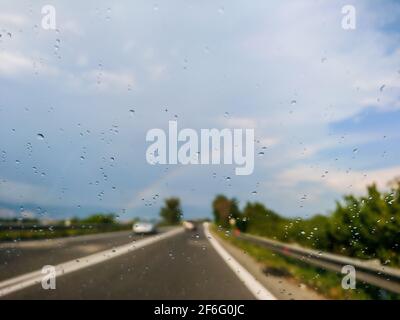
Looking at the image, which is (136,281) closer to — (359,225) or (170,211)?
(170,211)

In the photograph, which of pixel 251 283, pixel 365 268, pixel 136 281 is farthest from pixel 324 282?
pixel 136 281

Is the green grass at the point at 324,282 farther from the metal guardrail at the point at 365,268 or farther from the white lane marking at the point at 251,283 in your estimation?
the white lane marking at the point at 251,283

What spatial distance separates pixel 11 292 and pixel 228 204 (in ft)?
14.1

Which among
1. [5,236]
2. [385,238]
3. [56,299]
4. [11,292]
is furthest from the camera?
[5,236]

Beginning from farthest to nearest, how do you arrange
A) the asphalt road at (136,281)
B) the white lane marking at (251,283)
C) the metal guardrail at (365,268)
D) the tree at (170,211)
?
1. the tree at (170,211)
2. the white lane marking at (251,283)
3. the asphalt road at (136,281)
4. the metal guardrail at (365,268)

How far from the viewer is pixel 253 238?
46.9ft

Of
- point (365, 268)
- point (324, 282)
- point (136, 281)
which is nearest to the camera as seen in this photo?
point (365, 268)

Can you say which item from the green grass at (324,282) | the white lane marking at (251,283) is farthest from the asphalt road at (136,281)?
the green grass at (324,282)

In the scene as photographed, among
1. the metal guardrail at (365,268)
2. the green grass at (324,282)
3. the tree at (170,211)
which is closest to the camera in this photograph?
the metal guardrail at (365,268)

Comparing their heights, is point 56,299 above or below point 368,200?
Result: below
